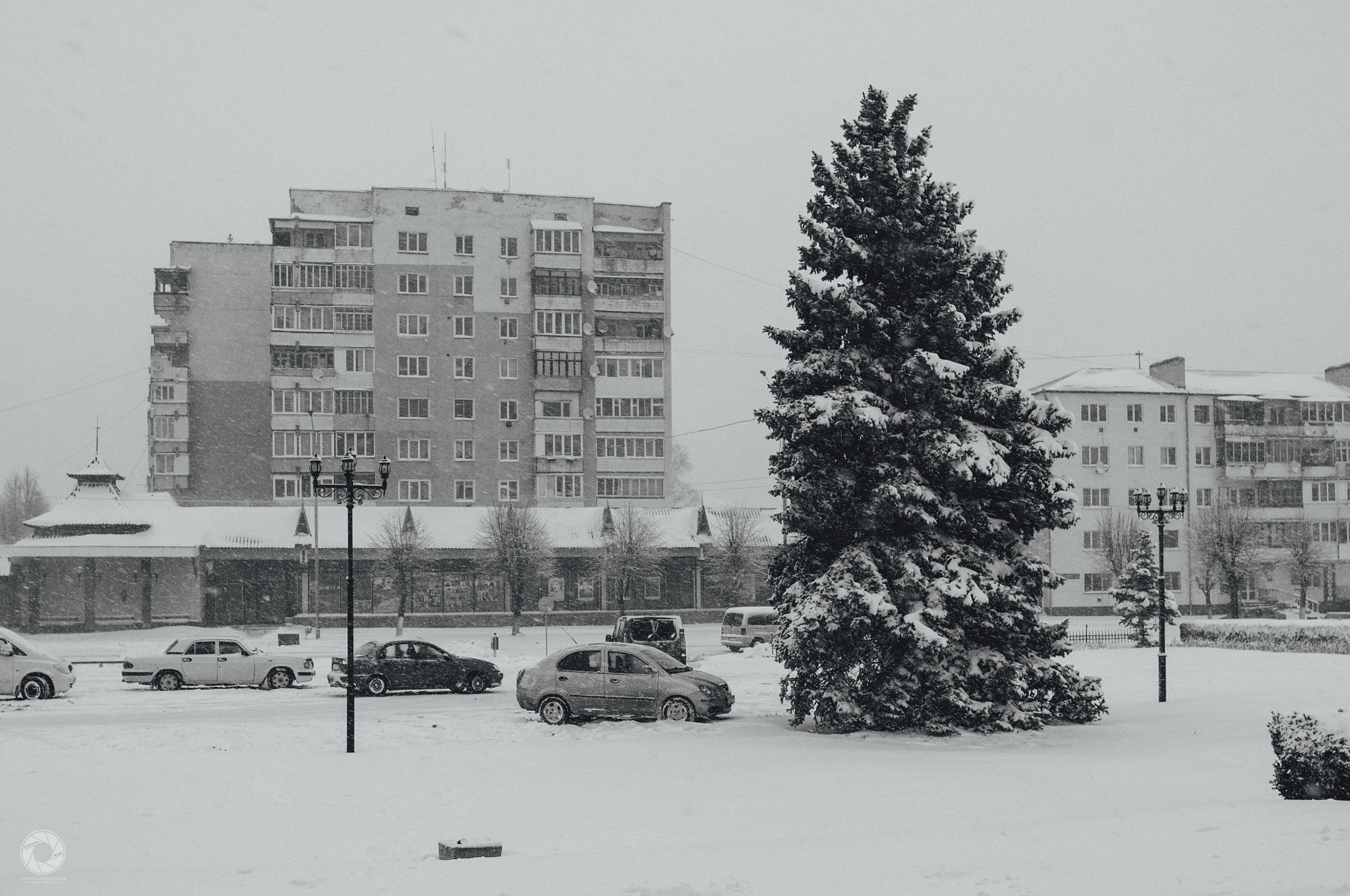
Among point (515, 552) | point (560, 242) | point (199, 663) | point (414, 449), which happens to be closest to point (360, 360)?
point (414, 449)

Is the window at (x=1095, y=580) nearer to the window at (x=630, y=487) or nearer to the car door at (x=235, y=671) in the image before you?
the window at (x=630, y=487)

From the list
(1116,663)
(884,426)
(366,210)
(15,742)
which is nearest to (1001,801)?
(884,426)

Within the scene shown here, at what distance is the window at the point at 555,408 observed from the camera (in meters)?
72.6

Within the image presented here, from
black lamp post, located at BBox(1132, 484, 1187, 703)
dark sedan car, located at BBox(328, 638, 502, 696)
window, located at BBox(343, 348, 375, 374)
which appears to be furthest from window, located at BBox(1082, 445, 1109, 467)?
dark sedan car, located at BBox(328, 638, 502, 696)

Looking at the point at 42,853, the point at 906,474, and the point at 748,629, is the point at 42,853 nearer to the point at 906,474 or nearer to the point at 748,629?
the point at 906,474

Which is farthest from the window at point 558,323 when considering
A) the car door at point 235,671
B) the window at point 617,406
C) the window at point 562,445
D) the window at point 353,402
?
the car door at point 235,671

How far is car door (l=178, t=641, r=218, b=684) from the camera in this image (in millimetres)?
30234

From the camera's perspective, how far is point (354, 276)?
7081cm

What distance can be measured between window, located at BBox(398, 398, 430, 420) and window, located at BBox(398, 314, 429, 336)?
410cm

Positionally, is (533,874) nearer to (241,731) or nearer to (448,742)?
(448,742)

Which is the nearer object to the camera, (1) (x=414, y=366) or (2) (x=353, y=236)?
(2) (x=353, y=236)

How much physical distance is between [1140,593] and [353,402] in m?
45.9

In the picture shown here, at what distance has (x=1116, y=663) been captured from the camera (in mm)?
35719

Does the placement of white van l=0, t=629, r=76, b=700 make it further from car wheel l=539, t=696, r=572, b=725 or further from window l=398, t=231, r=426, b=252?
window l=398, t=231, r=426, b=252
